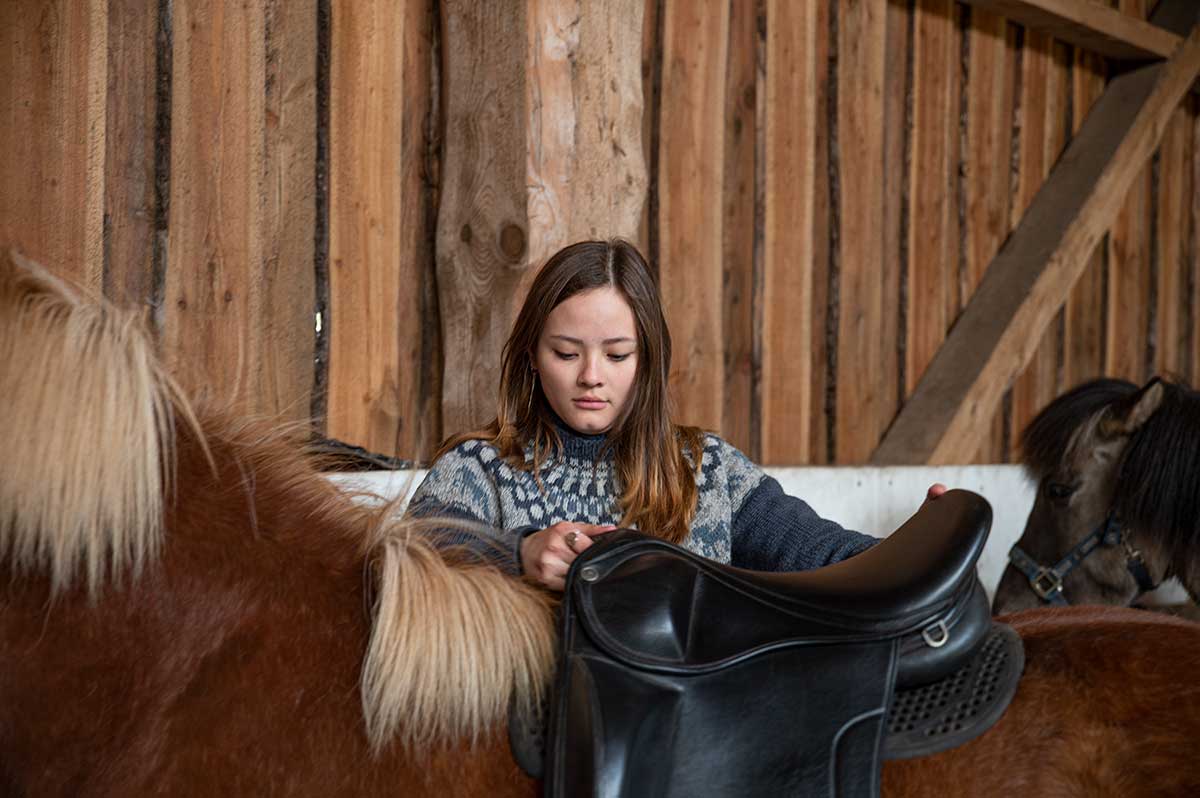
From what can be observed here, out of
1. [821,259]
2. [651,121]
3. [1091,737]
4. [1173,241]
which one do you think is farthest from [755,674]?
[1173,241]

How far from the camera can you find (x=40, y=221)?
1.87 meters

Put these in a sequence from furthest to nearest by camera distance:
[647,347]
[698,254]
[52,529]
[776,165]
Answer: [776,165] → [698,254] → [647,347] → [52,529]

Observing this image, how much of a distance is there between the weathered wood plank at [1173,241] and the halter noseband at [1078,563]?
263 centimetres

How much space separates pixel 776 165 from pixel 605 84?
1165 mm

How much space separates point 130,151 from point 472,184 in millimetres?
658

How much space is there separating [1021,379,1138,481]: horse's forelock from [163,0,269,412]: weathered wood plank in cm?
190

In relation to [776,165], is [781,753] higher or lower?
lower

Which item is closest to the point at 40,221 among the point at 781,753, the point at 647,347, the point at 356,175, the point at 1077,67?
the point at 356,175

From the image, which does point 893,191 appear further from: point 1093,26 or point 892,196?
point 1093,26

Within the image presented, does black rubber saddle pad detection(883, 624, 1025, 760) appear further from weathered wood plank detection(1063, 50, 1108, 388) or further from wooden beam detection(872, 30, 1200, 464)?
weathered wood plank detection(1063, 50, 1108, 388)

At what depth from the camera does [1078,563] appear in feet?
8.75

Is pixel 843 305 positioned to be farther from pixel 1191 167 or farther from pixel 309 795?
pixel 309 795

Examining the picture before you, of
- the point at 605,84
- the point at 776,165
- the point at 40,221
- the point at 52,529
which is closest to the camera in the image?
the point at 52,529

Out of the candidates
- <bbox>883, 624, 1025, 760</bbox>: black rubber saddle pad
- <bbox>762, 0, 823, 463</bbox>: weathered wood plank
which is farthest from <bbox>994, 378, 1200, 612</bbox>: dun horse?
<bbox>883, 624, 1025, 760</bbox>: black rubber saddle pad
